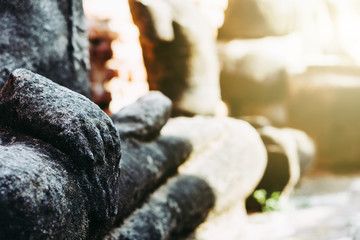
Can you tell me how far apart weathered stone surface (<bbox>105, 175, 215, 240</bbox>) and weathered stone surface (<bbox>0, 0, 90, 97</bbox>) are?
1.94 feet

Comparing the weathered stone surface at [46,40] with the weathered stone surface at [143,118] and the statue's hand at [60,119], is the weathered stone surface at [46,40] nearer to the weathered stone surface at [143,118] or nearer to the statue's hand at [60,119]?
the weathered stone surface at [143,118]

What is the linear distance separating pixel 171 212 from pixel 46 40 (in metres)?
0.88

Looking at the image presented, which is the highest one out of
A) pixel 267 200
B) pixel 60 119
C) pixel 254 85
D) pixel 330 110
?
pixel 60 119

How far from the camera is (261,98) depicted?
4.48 m

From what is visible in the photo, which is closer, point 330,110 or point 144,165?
point 144,165

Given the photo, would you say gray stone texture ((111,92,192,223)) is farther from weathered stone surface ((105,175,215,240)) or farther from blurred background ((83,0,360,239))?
blurred background ((83,0,360,239))

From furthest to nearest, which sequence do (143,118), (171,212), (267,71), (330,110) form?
(330,110)
(267,71)
(143,118)
(171,212)

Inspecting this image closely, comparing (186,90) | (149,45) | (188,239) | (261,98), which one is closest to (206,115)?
(186,90)

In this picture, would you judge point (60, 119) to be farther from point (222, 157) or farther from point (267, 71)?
point (267, 71)

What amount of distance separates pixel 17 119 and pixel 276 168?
269 centimetres

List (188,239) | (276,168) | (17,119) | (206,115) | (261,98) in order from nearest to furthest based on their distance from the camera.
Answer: (17,119), (188,239), (206,115), (276,168), (261,98)

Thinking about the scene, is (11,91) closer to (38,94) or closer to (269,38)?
(38,94)

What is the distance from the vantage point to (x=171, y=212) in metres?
2.09

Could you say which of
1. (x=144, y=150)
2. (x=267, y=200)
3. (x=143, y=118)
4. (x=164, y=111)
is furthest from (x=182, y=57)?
(x=267, y=200)
